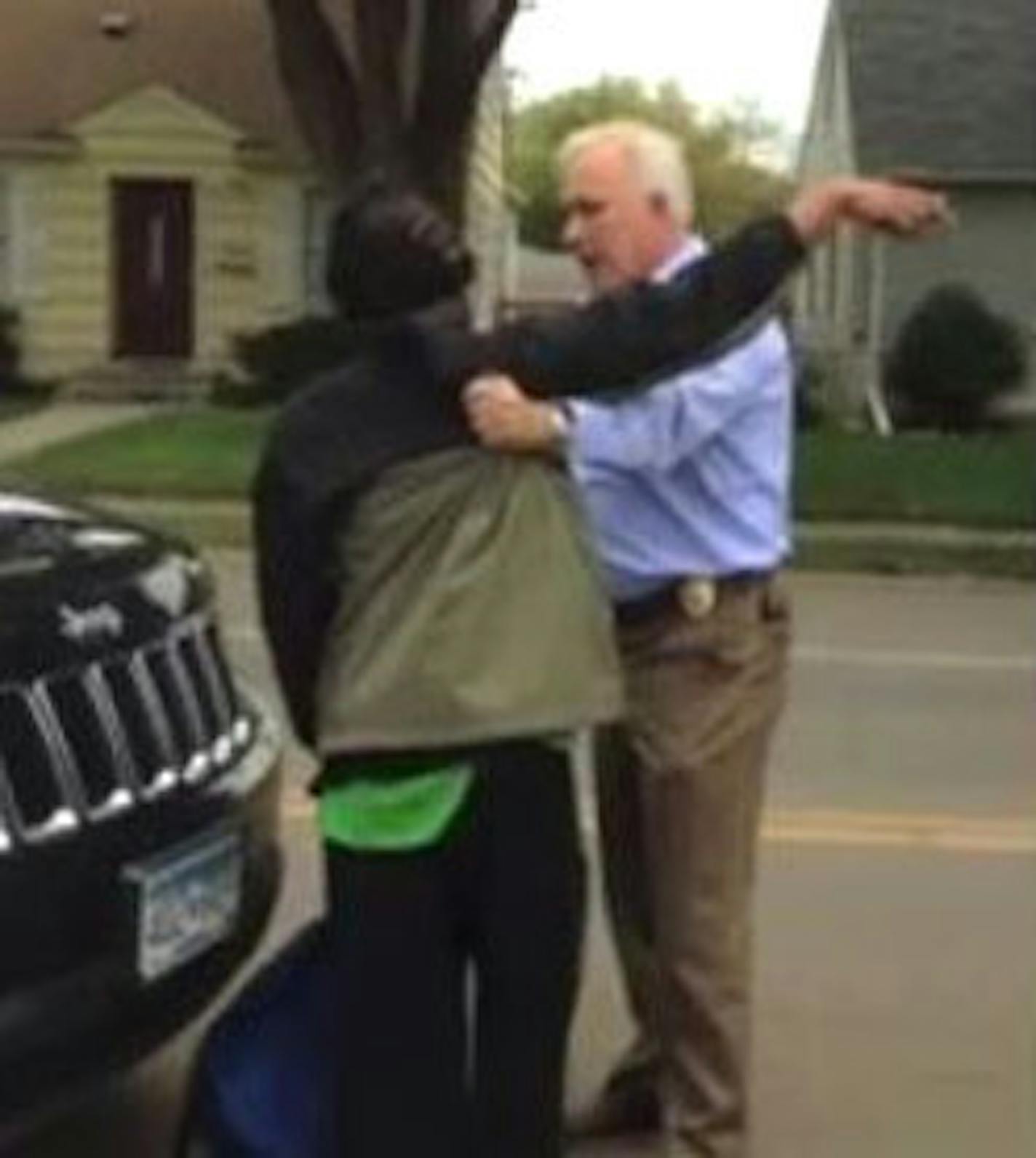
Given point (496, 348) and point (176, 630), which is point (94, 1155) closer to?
point (176, 630)

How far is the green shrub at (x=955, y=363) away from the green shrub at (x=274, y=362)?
5503 millimetres

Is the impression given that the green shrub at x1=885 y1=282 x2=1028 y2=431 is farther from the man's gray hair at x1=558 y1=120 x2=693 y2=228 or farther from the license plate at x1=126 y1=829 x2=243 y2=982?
the license plate at x1=126 y1=829 x2=243 y2=982

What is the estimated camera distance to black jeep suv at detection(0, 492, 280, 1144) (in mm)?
5133

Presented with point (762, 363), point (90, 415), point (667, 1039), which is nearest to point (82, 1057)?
point (667, 1039)

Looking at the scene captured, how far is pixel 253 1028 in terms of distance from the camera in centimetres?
551

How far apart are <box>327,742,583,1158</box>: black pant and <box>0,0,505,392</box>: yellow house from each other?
109 ft

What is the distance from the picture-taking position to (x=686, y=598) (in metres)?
5.86

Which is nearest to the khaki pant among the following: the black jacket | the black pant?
the black pant

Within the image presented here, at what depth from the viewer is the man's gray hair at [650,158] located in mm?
5645

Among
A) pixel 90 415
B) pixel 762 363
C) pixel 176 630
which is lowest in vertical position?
pixel 90 415

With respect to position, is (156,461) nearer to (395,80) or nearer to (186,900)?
(395,80)

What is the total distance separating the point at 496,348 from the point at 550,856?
0.73 m

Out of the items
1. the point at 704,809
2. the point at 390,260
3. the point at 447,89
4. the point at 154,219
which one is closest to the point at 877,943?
the point at 704,809

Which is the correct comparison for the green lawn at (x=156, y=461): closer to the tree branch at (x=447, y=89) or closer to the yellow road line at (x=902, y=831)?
the tree branch at (x=447, y=89)
